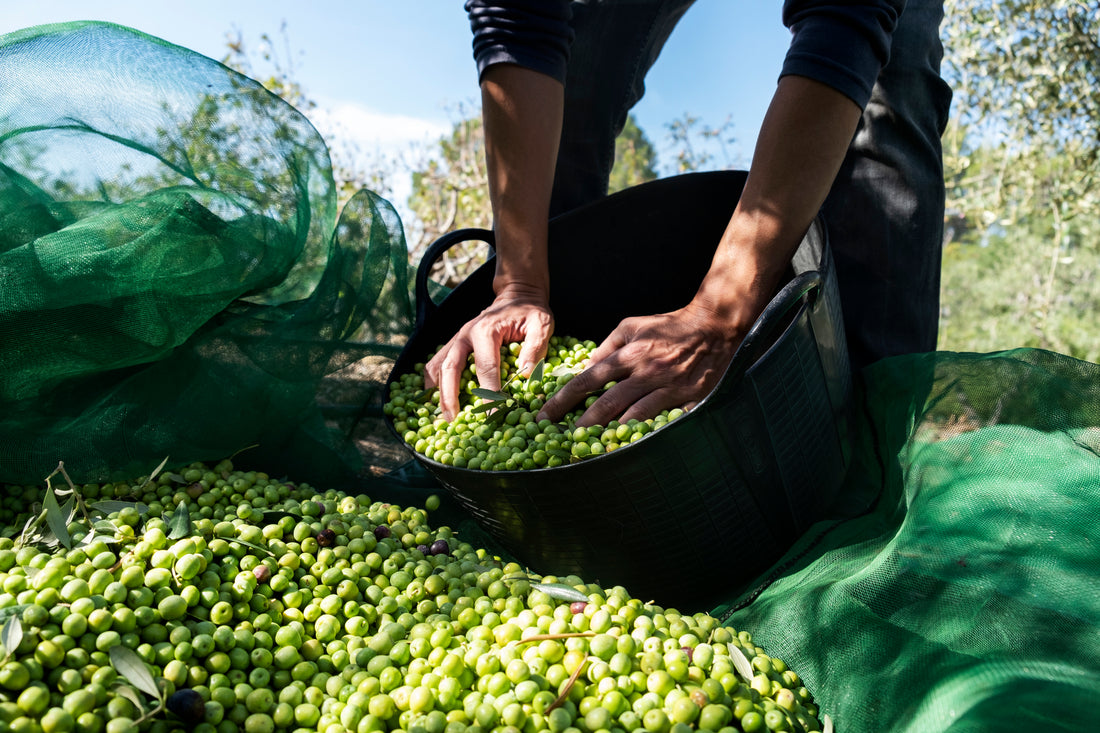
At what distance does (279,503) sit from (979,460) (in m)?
1.43

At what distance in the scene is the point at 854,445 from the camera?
77.8 inches

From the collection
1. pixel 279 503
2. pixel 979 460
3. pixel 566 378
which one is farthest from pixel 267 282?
pixel 979 460

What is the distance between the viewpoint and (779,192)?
1.68 metres

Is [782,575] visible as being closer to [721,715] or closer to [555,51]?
[721,715]

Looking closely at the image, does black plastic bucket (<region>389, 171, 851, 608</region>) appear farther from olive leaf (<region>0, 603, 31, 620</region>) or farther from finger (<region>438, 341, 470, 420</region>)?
olive leaf (<region>0, 603, 31, 620</region>)

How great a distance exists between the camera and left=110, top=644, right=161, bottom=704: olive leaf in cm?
91

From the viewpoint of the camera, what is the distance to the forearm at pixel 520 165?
2154 mm

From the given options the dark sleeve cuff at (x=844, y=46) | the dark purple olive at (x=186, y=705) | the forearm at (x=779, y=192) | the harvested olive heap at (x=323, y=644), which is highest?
the dark sleeve cuff at (x=844, y=46)

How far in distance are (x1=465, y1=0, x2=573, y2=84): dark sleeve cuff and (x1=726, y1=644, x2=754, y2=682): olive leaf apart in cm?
168

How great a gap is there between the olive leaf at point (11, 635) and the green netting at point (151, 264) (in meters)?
0.76

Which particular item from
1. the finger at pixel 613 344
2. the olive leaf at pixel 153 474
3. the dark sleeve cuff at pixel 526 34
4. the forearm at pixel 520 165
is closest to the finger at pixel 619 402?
the finger at pixel 613 344

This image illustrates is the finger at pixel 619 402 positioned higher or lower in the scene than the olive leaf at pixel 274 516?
higher

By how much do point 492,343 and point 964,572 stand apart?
1158mm

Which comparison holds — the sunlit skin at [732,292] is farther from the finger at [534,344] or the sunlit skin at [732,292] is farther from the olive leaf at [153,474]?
the olive leaf at [153,474]
